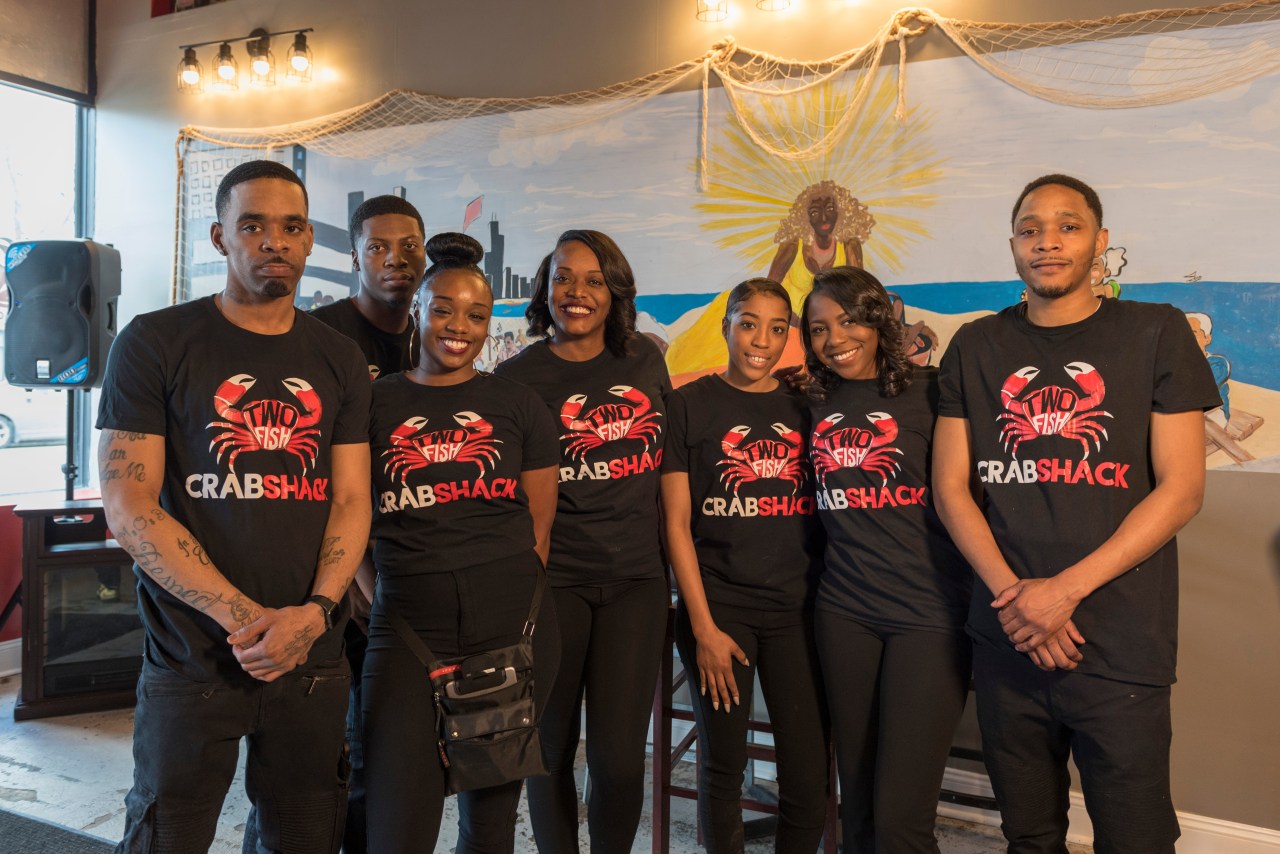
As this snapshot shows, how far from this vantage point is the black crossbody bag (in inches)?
68.3

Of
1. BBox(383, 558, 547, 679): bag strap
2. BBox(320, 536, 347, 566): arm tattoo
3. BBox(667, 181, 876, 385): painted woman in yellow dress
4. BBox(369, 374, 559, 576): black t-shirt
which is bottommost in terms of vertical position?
BBox(383, 558, 547, 679): bag strap

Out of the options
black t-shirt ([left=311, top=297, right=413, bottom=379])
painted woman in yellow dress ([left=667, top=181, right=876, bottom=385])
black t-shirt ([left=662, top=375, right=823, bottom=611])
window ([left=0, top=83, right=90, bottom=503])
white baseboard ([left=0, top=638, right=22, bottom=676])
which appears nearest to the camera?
black t-shirt ([left=662, top=375, right=823, bottom=611])

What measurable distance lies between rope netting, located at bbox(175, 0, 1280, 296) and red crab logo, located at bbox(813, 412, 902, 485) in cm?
144

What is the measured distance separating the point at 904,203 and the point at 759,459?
4.36 ft

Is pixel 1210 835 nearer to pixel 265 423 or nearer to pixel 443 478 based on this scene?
pixel 443 478

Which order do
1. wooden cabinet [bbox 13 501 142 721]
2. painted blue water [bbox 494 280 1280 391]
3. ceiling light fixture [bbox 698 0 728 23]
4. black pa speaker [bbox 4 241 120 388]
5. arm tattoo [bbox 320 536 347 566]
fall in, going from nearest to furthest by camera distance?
arm tattoo [bbox 320 536 347 566], painted blue water [bbox 494 280 1280 391], ceiling light fixture [bbox 698 0 728 23], wooden cabinet [bbox 13 501 142 721], black pa speaker [bbox 4 241 120 388]

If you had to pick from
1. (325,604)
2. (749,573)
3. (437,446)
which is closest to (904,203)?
(749,573)

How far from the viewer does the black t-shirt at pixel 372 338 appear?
2279mm

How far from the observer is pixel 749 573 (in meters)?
2.07

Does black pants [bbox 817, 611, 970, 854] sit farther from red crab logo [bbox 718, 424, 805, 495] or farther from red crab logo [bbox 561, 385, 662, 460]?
red crab logo [bbox 561, 385, 662, 460]

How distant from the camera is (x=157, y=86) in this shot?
450cm

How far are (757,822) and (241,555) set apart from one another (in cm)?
193

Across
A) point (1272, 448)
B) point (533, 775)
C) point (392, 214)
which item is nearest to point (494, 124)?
point (392, 214)

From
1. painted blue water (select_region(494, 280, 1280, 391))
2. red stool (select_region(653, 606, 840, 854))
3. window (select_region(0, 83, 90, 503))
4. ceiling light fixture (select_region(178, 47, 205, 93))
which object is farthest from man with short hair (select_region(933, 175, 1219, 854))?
window (select_region(0, 83, 90, 503))
